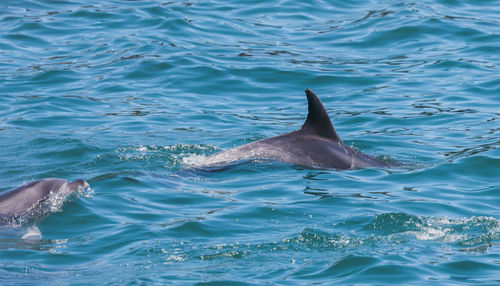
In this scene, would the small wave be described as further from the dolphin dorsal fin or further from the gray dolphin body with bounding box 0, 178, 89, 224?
the gray dolphin body with bounding box 0, 178, 89, 224

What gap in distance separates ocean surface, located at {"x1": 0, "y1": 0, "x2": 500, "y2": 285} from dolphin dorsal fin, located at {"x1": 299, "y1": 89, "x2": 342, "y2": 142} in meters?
0.69

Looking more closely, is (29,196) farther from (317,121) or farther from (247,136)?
(247,136)

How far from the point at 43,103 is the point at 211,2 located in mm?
9119

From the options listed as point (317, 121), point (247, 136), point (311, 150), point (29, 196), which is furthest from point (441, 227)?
point (247, 136)

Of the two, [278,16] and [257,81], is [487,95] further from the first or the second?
[278,16]

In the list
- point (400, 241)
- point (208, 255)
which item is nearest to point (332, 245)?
point (400, 241)

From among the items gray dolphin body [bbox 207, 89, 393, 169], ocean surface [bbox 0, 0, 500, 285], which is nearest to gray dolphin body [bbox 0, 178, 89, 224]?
ocean surface [bbox 0, 0, 500, 285]

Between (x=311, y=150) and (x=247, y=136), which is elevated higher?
(x=311, y=150)

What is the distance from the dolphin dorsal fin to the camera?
39.3ft

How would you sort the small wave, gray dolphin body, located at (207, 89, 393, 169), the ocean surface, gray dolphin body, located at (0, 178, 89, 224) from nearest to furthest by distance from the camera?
the ocean surface < the small wave < gray dolphin body, located at (0, 178, 89, 224) < gray dolphin body, located at (207, 89, 393, 169)

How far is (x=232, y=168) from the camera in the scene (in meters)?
12.1

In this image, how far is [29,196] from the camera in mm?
9734

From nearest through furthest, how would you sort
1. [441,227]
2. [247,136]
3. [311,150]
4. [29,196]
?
[441,227] < [29,196] < [311,150] < [247,136]

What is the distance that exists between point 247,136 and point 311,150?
87.7 inches
